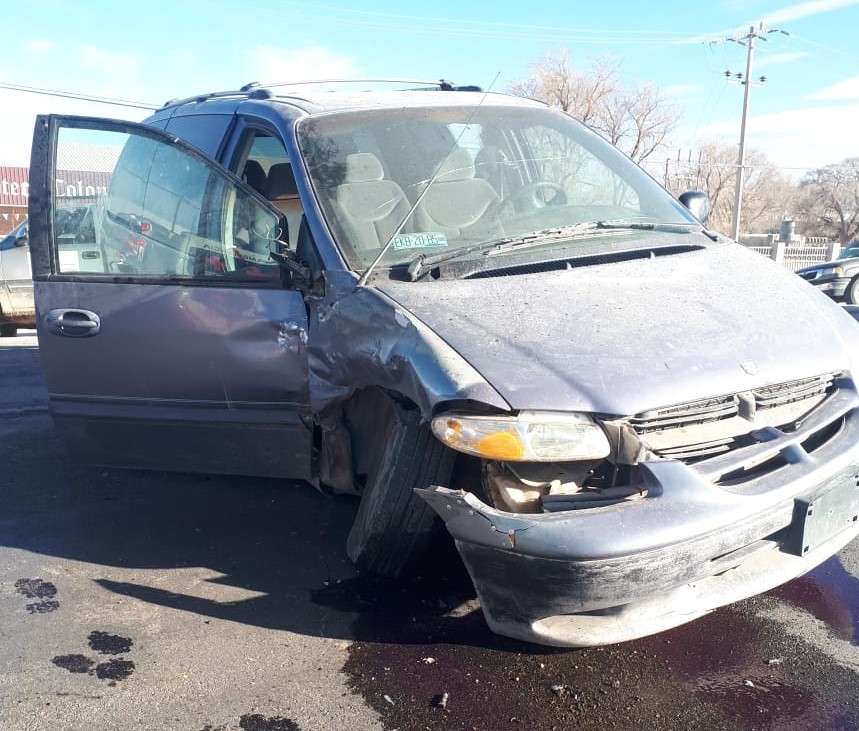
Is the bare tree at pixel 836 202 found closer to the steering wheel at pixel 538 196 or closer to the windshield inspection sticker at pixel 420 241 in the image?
the steering wheel at pixel 538 196

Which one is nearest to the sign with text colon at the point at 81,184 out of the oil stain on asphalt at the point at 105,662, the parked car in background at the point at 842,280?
the oil stain on asphalt at the point at 105,662

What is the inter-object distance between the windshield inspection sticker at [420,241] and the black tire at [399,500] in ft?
2.21

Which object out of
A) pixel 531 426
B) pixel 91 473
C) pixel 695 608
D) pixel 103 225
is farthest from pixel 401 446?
pixel 91 473

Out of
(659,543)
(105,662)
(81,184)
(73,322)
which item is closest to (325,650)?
(105,662)

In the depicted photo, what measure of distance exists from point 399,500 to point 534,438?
74 cm

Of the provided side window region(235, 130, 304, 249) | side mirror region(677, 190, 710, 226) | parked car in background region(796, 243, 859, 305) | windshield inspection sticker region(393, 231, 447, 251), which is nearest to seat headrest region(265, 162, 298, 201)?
side window region(235, 130, 304, 249)

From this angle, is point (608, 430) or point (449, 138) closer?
point (608, 430)

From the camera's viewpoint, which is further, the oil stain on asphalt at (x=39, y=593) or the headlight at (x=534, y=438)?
the oil stain on asphalt at (x=39, y=593)

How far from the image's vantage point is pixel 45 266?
12.3 ft

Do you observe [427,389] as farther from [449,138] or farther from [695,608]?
[449,138]

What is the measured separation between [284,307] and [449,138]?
115cm

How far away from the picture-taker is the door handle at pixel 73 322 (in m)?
3.69

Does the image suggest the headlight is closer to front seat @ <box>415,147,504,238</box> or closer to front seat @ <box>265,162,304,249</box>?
front seat @ <box>415,147,504,238</box>

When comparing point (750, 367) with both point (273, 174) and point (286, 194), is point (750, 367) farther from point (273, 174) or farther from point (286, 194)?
point (273, 174)
